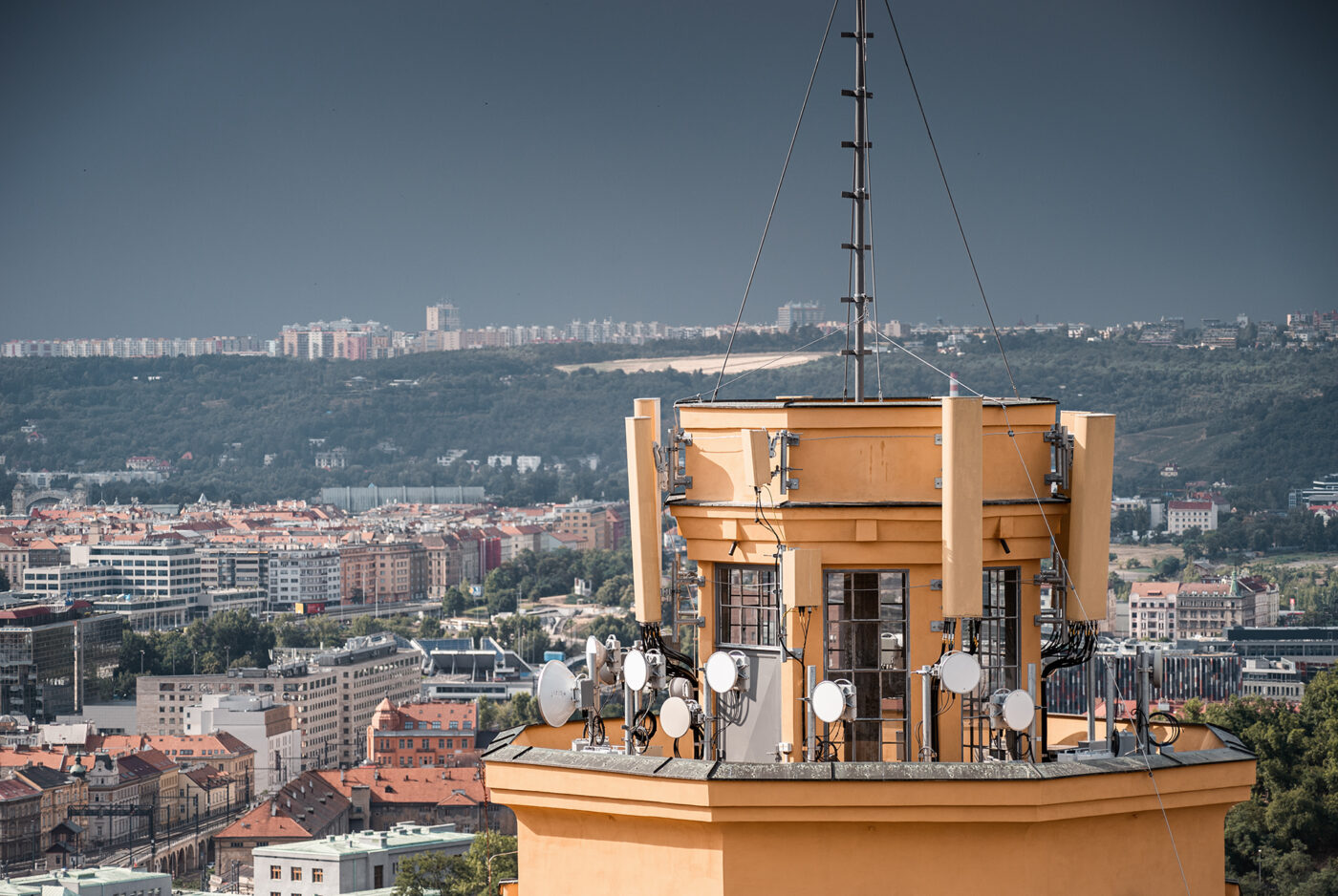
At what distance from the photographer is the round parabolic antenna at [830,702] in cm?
609

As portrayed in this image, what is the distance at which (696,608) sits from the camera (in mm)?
6883

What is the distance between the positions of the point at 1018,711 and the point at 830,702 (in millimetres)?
722

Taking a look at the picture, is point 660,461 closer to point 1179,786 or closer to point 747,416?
point 747,416

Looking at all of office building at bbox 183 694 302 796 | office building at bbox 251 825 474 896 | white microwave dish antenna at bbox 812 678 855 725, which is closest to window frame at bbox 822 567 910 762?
white microwave dish antenna at bbox 812 678 855 725

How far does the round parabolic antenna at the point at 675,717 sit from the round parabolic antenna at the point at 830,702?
803 mm

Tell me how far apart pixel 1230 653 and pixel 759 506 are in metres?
184

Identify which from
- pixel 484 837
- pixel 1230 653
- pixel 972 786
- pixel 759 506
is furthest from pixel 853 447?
pixel 1230 653

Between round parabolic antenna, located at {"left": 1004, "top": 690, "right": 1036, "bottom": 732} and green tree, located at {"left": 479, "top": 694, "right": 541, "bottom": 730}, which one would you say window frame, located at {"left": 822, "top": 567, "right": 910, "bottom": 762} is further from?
green tree, located at {"left": 479, "top": 694, "right": 541, "bottom": 730}

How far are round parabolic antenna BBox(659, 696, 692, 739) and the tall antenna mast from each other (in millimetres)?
1322

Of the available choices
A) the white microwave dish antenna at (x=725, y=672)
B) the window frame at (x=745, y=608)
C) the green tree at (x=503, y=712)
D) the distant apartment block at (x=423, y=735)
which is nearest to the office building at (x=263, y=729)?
the distant apartment block at (x=423, y=735)

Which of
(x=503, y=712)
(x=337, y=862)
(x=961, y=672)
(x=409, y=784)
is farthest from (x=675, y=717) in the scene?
(x=503, y=712)

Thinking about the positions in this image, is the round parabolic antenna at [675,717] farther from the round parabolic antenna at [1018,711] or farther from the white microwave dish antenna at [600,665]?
the round parabolic antenna at [1018,711]

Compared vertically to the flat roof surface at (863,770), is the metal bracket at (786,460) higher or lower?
higher

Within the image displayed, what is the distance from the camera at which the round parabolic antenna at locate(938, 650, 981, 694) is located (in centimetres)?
613
